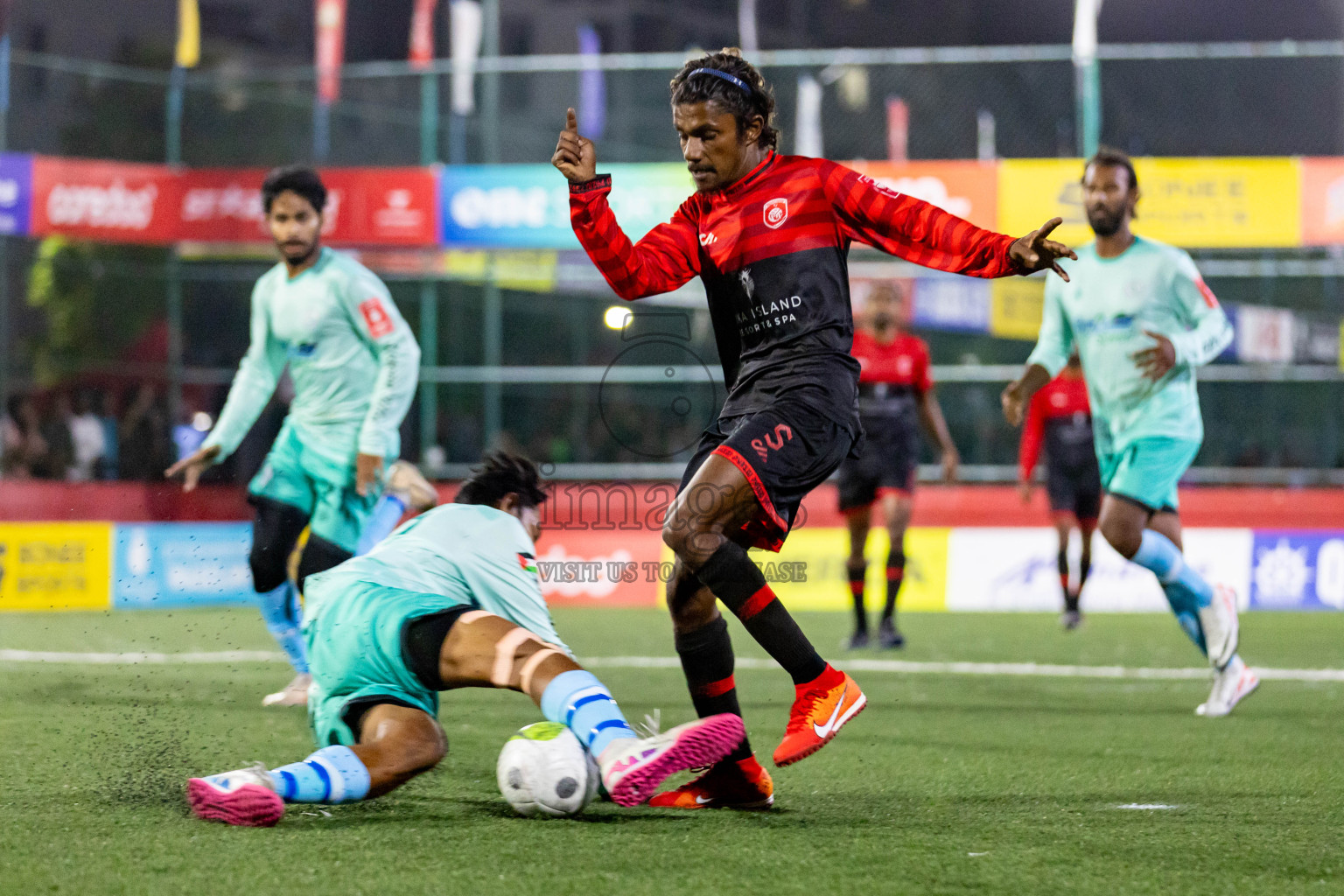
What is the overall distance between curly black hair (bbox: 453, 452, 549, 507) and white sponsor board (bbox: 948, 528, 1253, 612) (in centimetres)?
1011

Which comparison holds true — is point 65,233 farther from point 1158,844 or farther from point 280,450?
point 1158,844

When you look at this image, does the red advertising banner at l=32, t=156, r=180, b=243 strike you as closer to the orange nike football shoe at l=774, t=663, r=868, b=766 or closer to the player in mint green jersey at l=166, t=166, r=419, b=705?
the player in mint green jersey at l=166, t=166, r=419, b=705

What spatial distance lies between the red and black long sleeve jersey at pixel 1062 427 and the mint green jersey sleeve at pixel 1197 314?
5.36 metres

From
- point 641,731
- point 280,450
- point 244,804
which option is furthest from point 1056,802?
point 280,450

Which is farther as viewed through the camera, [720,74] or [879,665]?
[879,665]

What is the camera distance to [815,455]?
409 centimetres

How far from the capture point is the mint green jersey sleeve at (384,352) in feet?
21.0

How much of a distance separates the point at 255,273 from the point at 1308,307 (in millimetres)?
11705

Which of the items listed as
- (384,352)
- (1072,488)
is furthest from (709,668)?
(1072,488)

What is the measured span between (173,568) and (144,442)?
300 centimetres

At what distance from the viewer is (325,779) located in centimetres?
369

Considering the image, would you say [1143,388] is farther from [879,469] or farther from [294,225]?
[294,225]

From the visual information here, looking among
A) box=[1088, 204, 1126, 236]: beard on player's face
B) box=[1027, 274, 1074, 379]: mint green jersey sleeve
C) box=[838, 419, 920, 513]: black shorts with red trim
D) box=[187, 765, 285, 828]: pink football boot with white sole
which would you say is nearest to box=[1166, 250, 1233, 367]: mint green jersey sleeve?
box=[1088, 204, 1126, 236]: beard on player's face

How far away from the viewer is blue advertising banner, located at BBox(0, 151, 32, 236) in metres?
15.8
